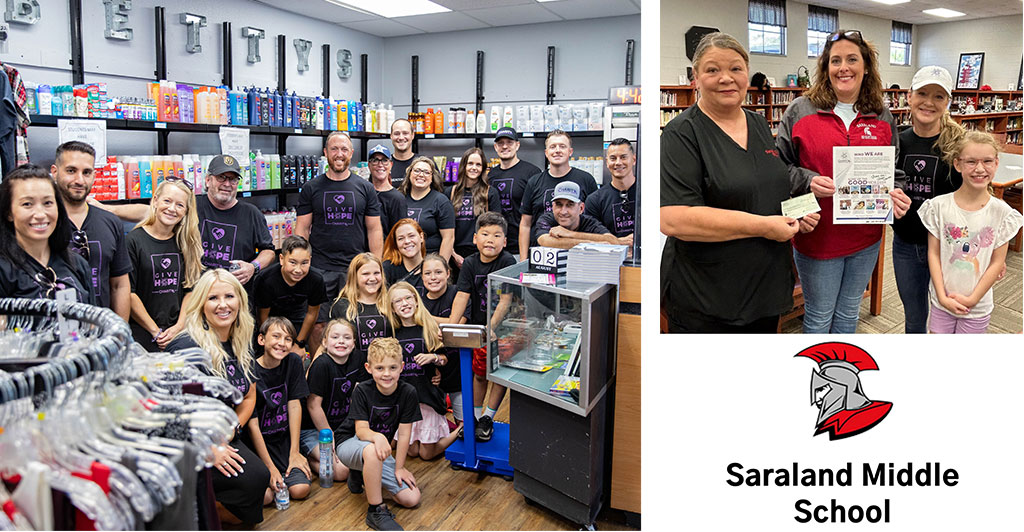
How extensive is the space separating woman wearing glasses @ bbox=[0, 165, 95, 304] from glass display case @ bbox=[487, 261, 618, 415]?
159 centimetres

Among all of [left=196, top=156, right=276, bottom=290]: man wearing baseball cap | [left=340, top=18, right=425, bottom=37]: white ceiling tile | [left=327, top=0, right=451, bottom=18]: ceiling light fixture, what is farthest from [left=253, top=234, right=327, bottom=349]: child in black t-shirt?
[left=340, top=18, right=425, bottom=37]: white ceiling tile

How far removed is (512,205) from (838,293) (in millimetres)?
3002

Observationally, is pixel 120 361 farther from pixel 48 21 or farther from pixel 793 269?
pixel 48 21

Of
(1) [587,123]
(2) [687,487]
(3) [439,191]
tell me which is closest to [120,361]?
(2) [687,487]

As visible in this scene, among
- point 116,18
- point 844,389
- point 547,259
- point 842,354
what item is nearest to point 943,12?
point 842,354

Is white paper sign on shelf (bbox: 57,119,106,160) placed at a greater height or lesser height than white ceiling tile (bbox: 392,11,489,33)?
lesser

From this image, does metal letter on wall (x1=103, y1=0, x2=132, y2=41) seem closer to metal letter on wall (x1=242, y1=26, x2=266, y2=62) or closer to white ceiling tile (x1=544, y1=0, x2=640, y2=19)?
metal letter on wall (x1=242, y1=26, x2=266, y2=62)

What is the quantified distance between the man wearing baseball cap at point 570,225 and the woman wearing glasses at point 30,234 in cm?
211

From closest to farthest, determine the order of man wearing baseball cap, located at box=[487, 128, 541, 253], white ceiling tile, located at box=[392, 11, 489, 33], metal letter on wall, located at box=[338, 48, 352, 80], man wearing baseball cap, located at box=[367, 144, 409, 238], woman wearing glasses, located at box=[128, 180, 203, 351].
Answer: woman wearing glasses, located at box=[128, 180, 203, 351] → man wearing baseball cap, located at box=[367, 144, 409, 238] → man wearing baseball cap, located at box=[487, 128, 541, 253] → white ceiling tile, located at box=[392, 11, 489, 33] → metal letter on wall, located at box=[338, 48, 352, 80]

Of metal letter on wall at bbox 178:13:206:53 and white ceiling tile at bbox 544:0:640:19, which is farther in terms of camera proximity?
white ceiling tile at bbox 544:0:640:19

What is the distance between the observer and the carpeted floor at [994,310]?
6.91ft

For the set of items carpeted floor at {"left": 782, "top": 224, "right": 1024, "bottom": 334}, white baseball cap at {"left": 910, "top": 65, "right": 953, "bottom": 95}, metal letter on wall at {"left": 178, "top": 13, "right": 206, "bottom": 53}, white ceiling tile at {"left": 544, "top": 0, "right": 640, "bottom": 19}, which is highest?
white ceiling tile at {"left": 544, "top": 0, "right": 640, "bottom": 19}

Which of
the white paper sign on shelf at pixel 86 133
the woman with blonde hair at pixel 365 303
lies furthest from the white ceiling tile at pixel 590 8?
the white paper sign on shelf at pixel 86 133

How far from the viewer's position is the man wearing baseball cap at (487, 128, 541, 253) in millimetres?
4883
